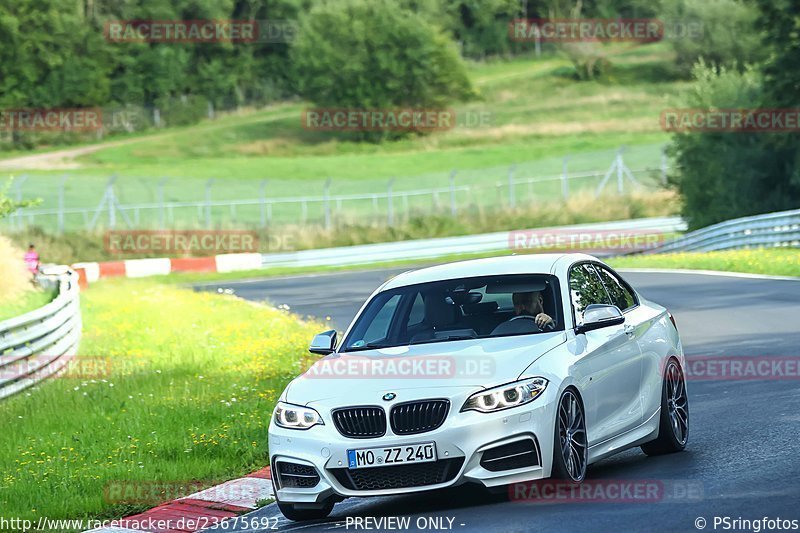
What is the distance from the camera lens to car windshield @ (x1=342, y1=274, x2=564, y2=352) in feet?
30.8

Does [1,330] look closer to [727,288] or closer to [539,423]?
[539,423]

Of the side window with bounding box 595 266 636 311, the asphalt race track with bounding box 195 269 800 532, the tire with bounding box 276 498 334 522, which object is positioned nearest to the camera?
the asphalt race track with bounding box 195 269 800 532

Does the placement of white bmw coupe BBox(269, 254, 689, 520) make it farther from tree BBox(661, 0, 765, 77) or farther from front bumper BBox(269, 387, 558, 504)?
tree BBox(661, 0, 765, 77)

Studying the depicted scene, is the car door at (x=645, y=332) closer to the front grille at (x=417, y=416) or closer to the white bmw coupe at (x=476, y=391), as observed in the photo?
the white bmw coupe at (x=476, y=391)

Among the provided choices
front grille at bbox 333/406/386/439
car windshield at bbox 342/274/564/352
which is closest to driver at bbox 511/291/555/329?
car windshield at bbox 342/274/564/352

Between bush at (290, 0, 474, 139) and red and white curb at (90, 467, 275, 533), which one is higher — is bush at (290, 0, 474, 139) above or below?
above

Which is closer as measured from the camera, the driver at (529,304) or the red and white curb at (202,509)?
the red and white curb at (202,509)

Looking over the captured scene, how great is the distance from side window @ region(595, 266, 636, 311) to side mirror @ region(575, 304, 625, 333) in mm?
1067

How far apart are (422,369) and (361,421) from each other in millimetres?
540

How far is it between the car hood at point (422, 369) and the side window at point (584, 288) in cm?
56

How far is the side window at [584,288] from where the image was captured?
31.8ft

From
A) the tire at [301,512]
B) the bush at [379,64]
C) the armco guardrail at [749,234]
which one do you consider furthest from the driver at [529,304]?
the bush at [379,64]

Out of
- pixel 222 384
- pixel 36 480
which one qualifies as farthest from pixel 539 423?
pixel 222 384

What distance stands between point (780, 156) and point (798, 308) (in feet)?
73.9
